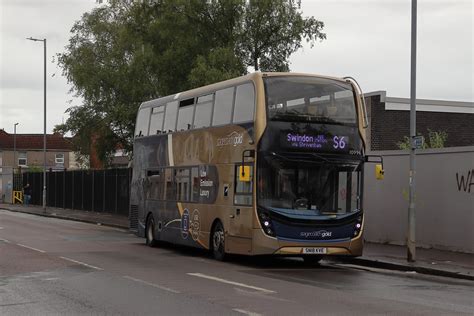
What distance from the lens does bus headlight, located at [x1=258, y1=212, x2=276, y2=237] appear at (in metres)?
14.4

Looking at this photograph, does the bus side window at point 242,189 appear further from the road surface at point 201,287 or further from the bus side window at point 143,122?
the bus side window at point 143,122

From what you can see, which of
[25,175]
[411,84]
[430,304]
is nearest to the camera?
[430,304]

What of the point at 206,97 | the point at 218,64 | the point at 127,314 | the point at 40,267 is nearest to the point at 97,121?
the point at 218,64

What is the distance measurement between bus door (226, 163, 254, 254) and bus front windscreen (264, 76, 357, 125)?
1.39 m

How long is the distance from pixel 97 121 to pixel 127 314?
2779 cm

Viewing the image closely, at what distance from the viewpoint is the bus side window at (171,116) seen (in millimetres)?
19016

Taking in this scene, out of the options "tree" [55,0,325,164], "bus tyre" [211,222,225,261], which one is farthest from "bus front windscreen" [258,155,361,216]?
"tree" [55,0,325,164]

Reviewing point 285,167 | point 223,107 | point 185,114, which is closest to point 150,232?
point 185,114

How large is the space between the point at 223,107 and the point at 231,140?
107 cm

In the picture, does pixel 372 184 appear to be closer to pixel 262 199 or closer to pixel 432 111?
pixel 262 199

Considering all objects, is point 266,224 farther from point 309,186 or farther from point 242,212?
point 309,186

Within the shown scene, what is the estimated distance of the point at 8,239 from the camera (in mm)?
21750

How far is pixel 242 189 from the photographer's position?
1509cm

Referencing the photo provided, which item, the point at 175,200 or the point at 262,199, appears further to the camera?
the point at 175,200
